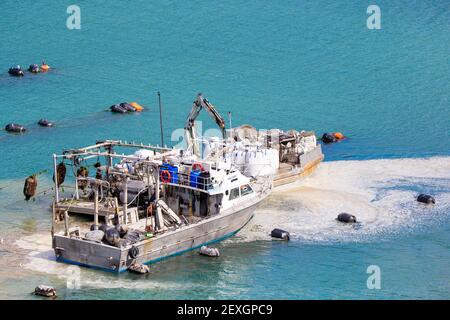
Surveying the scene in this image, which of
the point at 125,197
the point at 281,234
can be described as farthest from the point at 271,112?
the point at 125,197

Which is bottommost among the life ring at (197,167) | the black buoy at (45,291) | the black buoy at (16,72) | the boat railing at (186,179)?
the black buoy at (45,291)

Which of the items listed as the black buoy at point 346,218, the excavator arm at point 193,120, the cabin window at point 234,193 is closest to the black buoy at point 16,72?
the excavator arm at point 193,120

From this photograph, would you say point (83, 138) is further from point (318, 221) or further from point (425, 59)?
point (425, 59)

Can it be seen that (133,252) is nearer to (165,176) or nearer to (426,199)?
(165,176)

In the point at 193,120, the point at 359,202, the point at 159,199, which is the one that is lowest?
the point at 359,202

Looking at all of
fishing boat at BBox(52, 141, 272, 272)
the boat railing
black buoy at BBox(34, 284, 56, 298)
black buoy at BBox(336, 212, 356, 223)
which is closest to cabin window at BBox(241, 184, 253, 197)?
fishing boat at BBox(52, 141, 272, 272)

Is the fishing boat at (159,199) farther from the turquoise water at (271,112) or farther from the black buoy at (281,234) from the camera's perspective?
the black buoy at (281,234)
